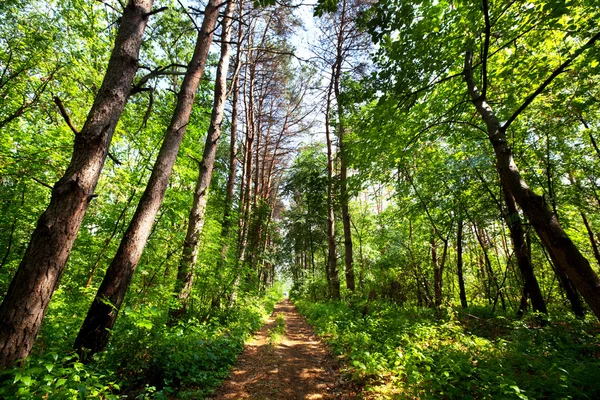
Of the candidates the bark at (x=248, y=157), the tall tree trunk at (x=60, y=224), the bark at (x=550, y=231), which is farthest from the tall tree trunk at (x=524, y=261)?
the bark at (x=248, y=157)

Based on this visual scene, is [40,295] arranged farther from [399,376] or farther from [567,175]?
[567,175]

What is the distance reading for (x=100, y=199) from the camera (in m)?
6.82

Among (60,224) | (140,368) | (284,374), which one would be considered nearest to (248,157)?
(284,374)

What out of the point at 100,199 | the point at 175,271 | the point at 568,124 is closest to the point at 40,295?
the point at 175,271

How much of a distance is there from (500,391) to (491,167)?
725 cm

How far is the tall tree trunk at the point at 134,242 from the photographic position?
346 cm

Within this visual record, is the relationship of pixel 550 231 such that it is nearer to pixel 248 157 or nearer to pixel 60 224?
pixel 60 224

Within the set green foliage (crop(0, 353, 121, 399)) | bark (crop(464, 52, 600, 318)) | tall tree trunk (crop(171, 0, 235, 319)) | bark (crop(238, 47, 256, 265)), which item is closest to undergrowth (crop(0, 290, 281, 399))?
green foliage (crop(0, 353, 121, 399))

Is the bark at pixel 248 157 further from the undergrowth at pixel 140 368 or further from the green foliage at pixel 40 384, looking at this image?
the green foliage at pixel 40 384

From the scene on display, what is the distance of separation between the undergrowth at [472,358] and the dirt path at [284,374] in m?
0.40

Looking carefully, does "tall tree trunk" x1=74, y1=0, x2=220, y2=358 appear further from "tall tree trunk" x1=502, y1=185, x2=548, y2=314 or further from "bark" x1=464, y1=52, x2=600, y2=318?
"tall tree trunk" x1=502, y1=185, x2=548, y2=314

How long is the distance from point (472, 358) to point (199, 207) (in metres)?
6.48

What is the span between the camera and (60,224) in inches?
98.3

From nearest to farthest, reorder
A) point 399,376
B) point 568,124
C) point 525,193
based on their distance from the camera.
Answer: point 525,193 < point 399,376 < point 568,124
